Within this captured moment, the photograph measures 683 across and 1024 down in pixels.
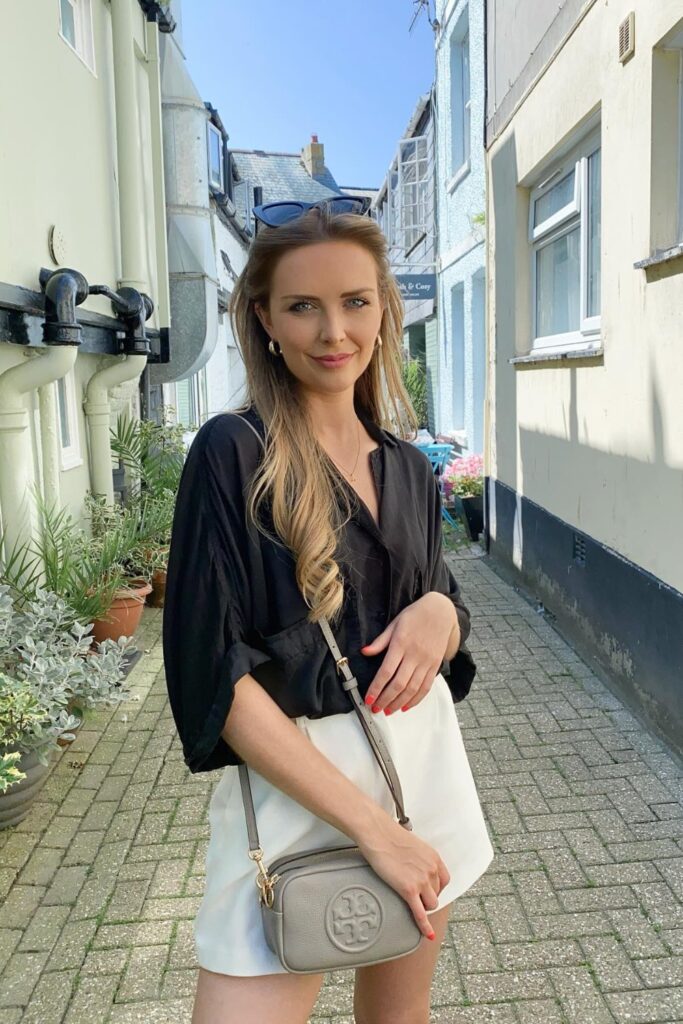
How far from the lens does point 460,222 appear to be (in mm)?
10508

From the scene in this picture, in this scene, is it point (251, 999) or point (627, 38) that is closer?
point (251, 999)

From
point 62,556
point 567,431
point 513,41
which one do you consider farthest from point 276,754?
point 513,41

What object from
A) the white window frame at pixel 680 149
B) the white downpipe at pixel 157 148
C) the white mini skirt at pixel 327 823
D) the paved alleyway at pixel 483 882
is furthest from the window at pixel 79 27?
the white mini skirt at pixel 327 823

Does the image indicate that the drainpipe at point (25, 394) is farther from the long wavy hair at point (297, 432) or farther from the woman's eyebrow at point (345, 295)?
the woman's eyebrow at point (345, 295)

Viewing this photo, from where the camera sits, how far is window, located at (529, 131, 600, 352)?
5.39 metres

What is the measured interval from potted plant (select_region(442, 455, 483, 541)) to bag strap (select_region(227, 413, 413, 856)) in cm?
773

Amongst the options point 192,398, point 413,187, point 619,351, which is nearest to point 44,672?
point 619,351

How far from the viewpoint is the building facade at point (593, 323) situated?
3.94 metres

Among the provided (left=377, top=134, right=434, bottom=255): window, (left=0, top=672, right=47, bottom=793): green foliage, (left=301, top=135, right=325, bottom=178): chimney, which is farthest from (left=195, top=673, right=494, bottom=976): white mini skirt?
(left=301, top=135, right=325, bottom=178): chimney

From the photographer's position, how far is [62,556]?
4.46m

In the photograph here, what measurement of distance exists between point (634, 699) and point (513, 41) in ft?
18.9

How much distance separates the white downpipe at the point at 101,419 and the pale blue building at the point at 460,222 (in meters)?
4.78

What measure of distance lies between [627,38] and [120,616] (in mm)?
4447

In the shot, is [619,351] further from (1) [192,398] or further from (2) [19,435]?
(1) [192,398]
